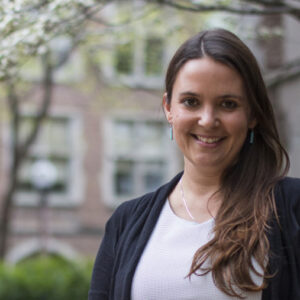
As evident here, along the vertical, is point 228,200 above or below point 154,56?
below

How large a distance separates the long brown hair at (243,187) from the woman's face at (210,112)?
3 centimetres

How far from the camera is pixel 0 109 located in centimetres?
1333

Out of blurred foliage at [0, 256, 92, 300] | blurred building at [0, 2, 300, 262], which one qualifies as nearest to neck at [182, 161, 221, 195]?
blurred foliage at [0, 256, 92, 300]

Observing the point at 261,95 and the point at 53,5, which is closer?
the point at 261,95

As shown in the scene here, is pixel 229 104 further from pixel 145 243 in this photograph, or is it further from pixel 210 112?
pixel 145 243

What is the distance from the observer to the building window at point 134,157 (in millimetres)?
20109

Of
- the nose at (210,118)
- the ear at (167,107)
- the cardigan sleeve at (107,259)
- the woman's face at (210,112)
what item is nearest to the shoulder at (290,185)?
the woman's face at (210,112)

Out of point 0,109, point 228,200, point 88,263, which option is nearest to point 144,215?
point 228,200

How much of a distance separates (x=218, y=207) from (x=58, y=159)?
1751cm

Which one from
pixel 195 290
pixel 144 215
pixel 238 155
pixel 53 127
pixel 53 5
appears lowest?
pixel 195 290

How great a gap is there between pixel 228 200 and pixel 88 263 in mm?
8334

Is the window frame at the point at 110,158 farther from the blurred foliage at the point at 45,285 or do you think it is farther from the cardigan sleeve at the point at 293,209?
the cardigan sleeve at the point at 293,209

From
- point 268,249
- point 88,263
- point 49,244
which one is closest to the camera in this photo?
point 268,249

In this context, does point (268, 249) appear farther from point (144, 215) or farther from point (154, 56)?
point (154, 56)
